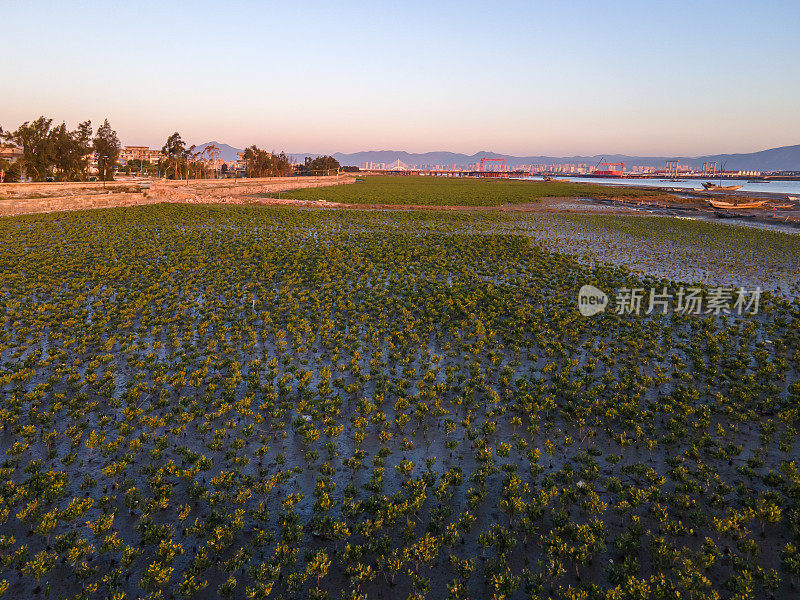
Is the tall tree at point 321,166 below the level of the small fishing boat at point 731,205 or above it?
above

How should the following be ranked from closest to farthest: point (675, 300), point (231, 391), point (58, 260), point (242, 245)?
point (231, 391) < point (675, 300) < point (58, 260) < point (242, 245)

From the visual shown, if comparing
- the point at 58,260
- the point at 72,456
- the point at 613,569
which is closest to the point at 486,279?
the point at 613,569

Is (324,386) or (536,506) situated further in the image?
(324,386)

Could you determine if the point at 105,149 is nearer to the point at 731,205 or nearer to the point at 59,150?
the point at 59,150

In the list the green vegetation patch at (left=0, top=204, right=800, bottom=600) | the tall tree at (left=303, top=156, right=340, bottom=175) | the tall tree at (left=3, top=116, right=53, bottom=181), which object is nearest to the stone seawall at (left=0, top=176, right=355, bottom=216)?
the tall tree at (left=3, top=116, right=53, bottom=181)

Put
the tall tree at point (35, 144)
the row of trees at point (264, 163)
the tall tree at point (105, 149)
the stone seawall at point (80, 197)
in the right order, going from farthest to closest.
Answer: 1. the row of trees at point (264, 163)
2. the tall tree at point (105, 149)
3. the tall tree at point (35, 144)
4. the stone seawall at point (80, 197)

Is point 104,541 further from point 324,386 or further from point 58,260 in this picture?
point 58,260

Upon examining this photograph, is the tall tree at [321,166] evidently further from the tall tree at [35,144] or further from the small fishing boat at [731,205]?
the small fishing boat at [731,205]

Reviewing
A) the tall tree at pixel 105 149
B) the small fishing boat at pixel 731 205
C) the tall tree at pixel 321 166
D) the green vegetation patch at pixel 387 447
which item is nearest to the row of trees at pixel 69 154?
the tall tree at pixel 105 149
